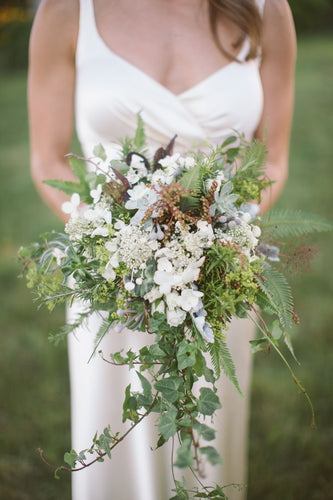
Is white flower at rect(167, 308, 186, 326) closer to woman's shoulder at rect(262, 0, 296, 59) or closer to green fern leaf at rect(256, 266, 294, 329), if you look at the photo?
green fern leaf at rect(256, 266, 294, 329)

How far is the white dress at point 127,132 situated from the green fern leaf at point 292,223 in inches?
22.1

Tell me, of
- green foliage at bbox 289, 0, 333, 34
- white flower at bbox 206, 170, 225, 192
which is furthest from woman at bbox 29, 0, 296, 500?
green foliage at bbox 289, 0, 333, 34

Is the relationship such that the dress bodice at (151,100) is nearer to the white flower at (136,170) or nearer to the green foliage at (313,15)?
the white flower at (136,170)

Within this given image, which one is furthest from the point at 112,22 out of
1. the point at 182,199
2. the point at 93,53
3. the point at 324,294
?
the point at 324,294

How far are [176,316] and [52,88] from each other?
122cm

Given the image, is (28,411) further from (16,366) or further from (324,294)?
(324,294)

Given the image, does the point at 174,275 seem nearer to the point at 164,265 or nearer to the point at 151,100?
the point at 164,265

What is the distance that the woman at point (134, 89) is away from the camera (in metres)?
2.07

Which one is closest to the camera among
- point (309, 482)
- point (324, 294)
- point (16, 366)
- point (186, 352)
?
point (186, 352)

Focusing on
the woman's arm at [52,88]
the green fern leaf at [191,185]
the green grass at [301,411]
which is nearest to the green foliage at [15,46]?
the green grass at [301,411]

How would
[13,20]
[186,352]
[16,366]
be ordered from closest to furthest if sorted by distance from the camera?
[186,352] → [16,366] → [13,20]

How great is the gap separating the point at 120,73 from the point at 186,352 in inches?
48.9

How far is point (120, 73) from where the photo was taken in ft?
6.84

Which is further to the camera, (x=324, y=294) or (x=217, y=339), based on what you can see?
(x=324, y=294)
